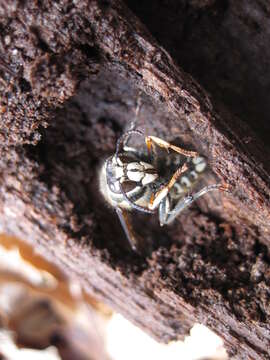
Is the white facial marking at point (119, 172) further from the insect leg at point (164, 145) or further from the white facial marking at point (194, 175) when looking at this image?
the white facial marking at point (194, 175)

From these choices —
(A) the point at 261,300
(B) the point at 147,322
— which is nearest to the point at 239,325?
(A) the point at 261,300

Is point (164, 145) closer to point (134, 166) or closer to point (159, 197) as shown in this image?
point (134, 166)

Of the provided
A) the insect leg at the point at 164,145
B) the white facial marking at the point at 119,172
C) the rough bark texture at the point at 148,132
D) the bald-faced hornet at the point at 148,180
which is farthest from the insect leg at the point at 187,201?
the white facial marking at the point at 119,172

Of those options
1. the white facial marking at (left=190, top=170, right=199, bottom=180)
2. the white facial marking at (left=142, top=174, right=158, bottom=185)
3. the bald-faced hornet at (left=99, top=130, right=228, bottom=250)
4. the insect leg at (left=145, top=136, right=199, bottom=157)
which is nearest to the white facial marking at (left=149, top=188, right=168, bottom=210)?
the bald-faced hornet at (left=99, top=130, right=228, bottom=250)

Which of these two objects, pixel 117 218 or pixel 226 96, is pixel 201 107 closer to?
pixel 226 96

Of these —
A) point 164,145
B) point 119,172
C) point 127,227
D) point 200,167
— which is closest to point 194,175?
point 200,167

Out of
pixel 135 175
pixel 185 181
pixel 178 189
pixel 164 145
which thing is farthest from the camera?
pixel 178 189

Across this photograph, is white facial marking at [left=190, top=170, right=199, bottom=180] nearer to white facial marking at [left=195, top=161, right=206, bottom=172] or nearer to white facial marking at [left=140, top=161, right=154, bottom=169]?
white facial marking at [left=195, top=161, right=206, bottom=172]
